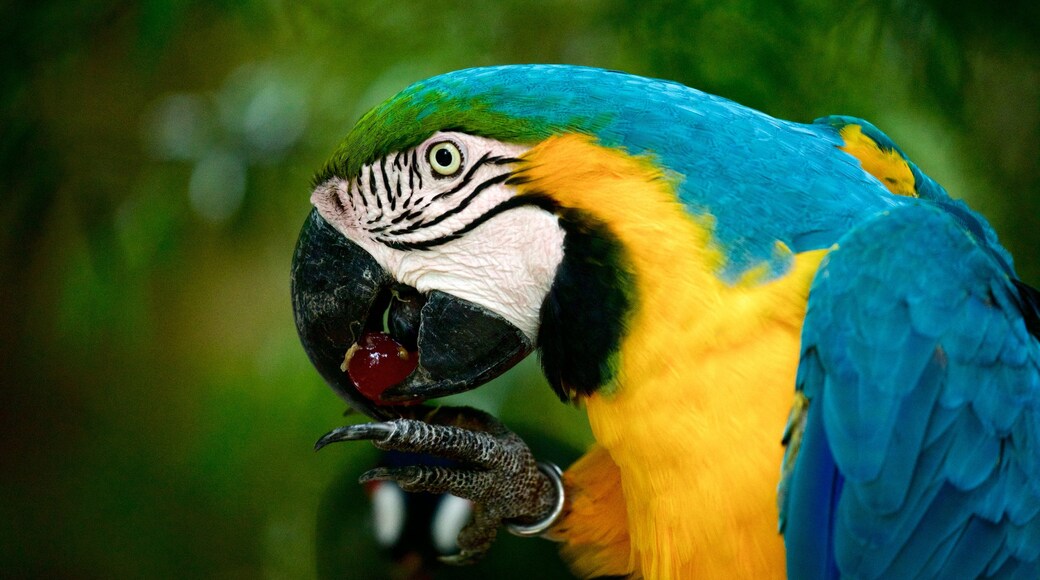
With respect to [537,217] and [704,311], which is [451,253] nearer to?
[537,217]

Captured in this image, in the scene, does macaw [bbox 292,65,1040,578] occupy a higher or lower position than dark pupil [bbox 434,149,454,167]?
lower

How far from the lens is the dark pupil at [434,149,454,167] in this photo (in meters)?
0.90

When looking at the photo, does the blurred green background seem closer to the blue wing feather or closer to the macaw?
the macaw

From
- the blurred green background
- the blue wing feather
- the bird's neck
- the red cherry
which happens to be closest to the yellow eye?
the bird's neck

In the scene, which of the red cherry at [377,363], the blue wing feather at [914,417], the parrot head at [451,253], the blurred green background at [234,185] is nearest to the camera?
the blue wing feather at [914,417]

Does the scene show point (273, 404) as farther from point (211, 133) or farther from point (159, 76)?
point (159, 76)

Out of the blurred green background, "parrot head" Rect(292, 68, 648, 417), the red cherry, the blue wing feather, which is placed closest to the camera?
the blue wing feather

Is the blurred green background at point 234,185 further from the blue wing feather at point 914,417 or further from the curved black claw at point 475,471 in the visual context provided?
the blue wing feather at point 914,417

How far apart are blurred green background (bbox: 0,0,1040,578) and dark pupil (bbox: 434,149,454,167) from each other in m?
0.61

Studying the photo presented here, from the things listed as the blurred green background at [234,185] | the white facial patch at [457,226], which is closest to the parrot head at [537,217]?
the white facial patch at [457,226]

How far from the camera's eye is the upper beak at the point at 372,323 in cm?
96

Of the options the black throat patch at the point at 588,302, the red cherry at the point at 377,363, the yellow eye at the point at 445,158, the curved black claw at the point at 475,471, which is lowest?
the curved black claw at the point at 475,471

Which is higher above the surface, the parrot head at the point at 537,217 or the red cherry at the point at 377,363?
the parrot head at the point at 537,217

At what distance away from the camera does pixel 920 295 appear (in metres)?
0.74
